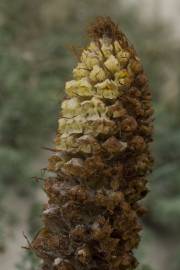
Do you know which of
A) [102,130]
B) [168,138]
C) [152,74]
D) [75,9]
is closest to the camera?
[102,130]

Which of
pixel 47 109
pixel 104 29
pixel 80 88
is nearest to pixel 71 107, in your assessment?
pixel 80 88

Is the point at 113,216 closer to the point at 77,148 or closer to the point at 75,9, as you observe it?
the point at 77,148

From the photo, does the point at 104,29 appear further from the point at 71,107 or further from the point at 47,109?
the point at 47,109

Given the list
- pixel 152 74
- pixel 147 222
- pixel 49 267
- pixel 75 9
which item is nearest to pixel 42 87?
pixel 147 222

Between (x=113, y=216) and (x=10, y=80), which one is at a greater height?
(x=10, y=80)

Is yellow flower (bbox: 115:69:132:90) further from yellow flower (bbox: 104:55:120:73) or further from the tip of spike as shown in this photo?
the tip of spike

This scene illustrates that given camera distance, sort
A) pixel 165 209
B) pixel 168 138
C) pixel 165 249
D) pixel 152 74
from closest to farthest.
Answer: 1. pixel 165 209
2. pixel 165 249
3. pixel 168 138
4. pixel 152 74

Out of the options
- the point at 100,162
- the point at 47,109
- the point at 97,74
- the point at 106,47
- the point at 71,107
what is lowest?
the point at 100,162
